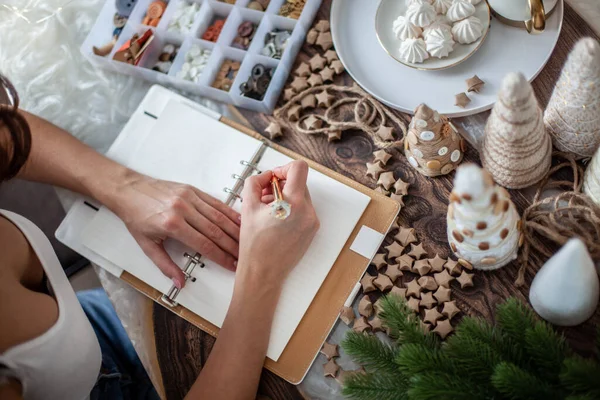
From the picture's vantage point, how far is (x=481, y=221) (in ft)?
2.31

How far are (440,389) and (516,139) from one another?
33 centimetres

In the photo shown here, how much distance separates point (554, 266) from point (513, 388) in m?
0.16

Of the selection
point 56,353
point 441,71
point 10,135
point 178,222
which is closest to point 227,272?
point 178,222

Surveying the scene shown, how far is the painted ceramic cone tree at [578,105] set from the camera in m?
Result: 0.70

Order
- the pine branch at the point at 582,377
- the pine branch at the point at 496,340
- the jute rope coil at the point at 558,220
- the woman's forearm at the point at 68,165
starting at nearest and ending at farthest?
the pine branch at the point at 582,377
the pine branch at the point at 496,340
the jute rope coil at the point at 558,220
the woman's forearm at the point at 68,165

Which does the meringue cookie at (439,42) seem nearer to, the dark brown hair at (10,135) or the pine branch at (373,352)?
the pine branch at (373,352)

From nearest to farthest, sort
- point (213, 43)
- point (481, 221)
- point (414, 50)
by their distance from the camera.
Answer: point (481, 221)
point (414, 50)
point (213, 43)

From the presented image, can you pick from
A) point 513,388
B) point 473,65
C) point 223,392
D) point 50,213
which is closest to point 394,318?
point 513,388

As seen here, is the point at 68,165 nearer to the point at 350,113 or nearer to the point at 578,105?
the point at 350,113

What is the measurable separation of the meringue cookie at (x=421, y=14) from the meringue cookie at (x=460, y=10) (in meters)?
0.03

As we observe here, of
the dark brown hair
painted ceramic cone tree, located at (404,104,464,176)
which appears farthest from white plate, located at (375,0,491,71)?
the dark brown hair

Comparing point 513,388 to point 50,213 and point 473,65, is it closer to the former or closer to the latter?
point 473,65

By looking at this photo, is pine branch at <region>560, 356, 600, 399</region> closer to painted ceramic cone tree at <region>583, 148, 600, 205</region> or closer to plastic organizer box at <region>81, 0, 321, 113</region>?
painted ceramic cone tree at <region>583, 148, 600, 205</region>

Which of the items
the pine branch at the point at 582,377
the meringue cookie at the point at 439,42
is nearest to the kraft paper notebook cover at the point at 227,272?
the meringue cookie at the point at 439,42
